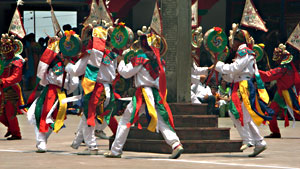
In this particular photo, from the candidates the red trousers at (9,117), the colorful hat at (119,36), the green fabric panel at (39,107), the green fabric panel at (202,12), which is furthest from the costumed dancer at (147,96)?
the green fabric panel at (202,12)

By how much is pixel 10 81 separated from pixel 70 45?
317 centimetres

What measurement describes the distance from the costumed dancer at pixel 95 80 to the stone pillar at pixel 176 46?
3.41ft

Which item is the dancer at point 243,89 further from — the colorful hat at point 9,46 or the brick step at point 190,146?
the colorful hat at point 9,46

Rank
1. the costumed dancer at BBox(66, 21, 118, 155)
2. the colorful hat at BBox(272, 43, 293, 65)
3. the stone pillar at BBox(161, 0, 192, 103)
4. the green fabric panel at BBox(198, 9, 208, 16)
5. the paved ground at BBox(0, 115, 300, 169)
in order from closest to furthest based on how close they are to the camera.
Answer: the paved ground at BBox(0, 115, 300, 169)
the costumed dancer at BBox(66, 21, 118, 155)
the stone pillar at BBox(161, 0, 192, 103)
the colorful hat at BBox(272, 43, 293, 65)
the green fabric panel at BBox(198, 9, 208, 16)

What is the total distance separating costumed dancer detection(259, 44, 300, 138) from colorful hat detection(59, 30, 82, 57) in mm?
4792

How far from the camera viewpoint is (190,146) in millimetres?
12984

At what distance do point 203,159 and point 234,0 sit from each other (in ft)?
46.2

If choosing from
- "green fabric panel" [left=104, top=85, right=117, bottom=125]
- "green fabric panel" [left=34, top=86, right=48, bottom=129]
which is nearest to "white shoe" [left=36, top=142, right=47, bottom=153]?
"green fabric panel" [left=34, top=86, right=48, bottom=129]

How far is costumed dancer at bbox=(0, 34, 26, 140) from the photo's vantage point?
624 inches

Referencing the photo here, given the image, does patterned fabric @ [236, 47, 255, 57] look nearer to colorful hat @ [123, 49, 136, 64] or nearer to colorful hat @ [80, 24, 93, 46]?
colorful hat @ [123, 49, 136, 64]

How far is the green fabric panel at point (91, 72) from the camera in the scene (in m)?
12.9

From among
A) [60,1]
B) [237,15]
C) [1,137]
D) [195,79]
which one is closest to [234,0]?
[237,15]

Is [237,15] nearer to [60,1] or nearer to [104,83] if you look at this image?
[60,1]

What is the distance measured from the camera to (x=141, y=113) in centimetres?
1259
